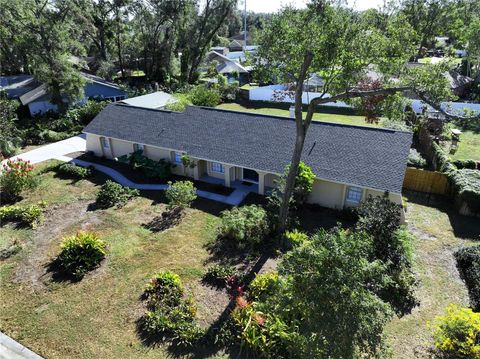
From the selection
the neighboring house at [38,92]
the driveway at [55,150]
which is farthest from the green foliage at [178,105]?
the neighboring house at [38,92]

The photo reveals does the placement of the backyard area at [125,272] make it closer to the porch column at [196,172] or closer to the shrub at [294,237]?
the shrub at [294,237]

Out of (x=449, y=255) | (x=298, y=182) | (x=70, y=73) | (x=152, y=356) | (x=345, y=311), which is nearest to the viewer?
(x=345, y=311)

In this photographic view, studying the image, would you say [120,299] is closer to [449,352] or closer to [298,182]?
[298,182]

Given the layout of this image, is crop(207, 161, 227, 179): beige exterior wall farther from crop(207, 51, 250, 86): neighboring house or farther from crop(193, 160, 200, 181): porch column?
crop(207, 51, 250, 86): neighboring house

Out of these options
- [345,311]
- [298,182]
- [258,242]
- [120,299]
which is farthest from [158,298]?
[298,182]

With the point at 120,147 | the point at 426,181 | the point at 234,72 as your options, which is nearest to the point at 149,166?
the point at 120,147

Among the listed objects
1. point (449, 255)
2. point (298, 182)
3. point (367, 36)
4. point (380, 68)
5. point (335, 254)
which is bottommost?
point (449, 255)

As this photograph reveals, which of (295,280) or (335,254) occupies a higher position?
(335,254)

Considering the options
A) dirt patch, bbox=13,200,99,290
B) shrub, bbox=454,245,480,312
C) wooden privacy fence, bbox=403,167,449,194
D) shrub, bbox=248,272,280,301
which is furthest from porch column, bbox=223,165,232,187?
shrub, bbox=454,245,480,312
